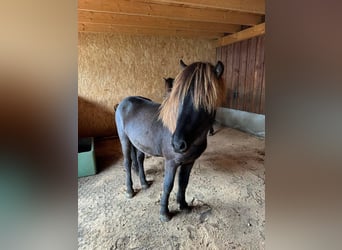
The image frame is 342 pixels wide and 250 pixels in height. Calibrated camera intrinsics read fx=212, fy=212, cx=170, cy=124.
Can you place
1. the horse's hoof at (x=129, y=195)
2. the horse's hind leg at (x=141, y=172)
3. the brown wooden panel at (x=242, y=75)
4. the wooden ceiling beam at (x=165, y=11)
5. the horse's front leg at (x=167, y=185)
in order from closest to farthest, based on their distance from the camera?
the horse's front leg at (x=167, y=185) < the horse's hoof at (x=129, y=195) < the horse's hind leg at (x=141, y=172) < the wooden ceiling beam at (x=165, y=11) < the brown wooden panel at (x=242, y=75)

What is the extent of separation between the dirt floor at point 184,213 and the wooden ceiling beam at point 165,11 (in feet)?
5.21

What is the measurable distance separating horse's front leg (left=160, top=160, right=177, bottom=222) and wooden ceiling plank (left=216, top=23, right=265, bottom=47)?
2.38 m

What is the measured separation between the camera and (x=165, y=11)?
2.31m

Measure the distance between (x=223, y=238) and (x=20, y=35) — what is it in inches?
49.1

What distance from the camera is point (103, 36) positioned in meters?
3.37

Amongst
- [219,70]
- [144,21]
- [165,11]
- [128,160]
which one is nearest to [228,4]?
[165,11]

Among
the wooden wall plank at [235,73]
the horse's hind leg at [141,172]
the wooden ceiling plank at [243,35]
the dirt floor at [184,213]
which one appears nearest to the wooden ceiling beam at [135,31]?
the wooden ceiling plank at [243,35]

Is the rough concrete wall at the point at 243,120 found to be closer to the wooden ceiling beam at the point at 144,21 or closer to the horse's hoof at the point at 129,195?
the wooden ceiling beam at the point at 144,21

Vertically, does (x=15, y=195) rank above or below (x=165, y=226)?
above

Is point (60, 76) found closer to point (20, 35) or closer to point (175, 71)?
point (20, 35)

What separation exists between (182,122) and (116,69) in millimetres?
2824

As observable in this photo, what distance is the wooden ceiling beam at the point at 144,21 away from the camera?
2477mm

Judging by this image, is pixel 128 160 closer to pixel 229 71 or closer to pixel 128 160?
pixel 128 160

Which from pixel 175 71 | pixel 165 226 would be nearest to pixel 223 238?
pixel 165 226
